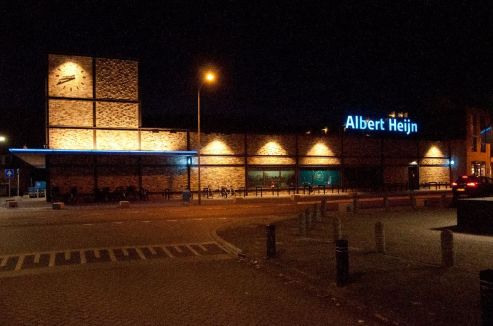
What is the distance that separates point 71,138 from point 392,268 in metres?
30.0

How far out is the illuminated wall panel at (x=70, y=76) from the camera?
1369 inches

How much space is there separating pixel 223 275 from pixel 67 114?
94.1ft

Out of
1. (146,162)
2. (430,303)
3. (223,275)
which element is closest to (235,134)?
(146,162)

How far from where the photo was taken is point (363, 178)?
4759 centimetres

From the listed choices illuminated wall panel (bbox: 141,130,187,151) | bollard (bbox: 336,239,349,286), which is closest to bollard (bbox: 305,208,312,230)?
bollard (bbox: 336,239,349,286)

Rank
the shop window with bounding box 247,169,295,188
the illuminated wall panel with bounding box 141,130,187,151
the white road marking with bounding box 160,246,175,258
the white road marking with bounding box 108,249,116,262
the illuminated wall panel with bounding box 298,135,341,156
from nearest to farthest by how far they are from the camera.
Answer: the white road marking with bounding box 108,249,116,262 → the white road marking with bounding box 160,246,175,258 → the illuminated wall panel with bounding box 141,130,187,151 → the shop window with bounding box 247,169,295,188 → the illuminated wall panel with bounding box 298,135,341,156

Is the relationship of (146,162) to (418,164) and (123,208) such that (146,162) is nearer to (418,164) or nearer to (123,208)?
(123,208)

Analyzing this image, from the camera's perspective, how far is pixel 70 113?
34.9 metres

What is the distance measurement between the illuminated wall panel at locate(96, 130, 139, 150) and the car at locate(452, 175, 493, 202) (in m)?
23.5

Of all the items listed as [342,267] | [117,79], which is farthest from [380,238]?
[117,79]

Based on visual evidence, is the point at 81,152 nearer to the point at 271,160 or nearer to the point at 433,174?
the point at 271,160

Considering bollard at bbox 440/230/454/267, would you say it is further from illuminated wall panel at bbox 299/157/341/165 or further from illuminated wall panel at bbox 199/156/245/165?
illuminated wall panel at bbox 299/157/341/165

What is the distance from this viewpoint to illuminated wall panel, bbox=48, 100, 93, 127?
34406 millimetres

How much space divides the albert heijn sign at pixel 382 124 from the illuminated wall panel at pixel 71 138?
80.8 feet
